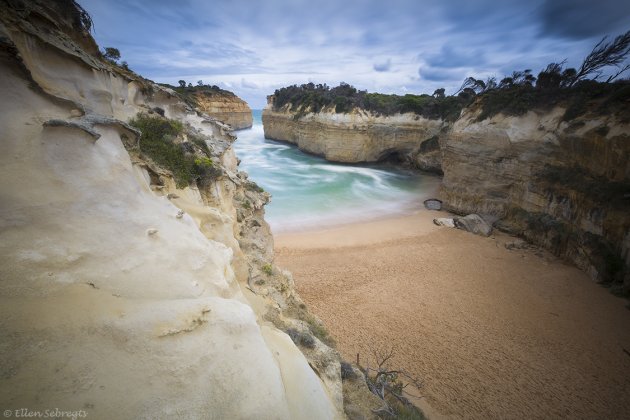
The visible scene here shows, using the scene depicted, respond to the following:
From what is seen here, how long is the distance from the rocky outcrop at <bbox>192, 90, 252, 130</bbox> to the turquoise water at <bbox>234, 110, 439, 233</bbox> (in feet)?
62.2

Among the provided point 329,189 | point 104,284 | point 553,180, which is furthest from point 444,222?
point 104,284

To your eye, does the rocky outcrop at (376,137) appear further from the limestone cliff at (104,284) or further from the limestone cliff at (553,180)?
the limestone cliff at (104,284)

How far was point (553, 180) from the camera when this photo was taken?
12.4 m

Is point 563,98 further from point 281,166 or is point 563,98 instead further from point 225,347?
point 281,166

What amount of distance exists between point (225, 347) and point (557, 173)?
15.9 m

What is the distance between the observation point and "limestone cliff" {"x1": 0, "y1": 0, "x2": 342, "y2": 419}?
1858 millimetres

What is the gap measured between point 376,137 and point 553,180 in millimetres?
19561

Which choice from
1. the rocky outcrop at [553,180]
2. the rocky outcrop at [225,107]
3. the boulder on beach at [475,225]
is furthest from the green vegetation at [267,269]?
the rocky outcrop at [225,107]

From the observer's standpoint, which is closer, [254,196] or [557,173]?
[254,196]

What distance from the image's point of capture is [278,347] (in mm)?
3180

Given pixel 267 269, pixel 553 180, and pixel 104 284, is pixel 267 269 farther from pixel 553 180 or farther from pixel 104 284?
pixel 553 180

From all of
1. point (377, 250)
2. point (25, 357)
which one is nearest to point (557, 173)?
point (377, 250)

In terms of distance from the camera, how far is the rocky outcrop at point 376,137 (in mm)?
27288

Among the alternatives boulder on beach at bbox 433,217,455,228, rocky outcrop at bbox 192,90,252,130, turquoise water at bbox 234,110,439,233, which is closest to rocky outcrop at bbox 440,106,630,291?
boulder on beach at bbox 433,217,455,228
